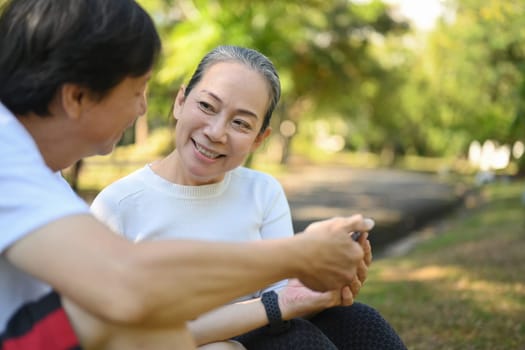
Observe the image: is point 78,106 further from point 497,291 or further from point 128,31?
point 497,291

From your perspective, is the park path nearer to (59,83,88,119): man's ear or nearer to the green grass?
the green grass

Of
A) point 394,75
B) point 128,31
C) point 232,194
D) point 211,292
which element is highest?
point 128,31

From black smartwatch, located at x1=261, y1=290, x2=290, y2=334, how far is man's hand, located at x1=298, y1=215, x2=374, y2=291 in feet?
1.08

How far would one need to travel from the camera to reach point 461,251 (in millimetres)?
7820

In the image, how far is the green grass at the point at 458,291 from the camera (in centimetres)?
396

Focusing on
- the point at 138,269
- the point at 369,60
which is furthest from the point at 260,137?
the point at 369,60

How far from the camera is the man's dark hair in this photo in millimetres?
1318

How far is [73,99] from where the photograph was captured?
4.47ft

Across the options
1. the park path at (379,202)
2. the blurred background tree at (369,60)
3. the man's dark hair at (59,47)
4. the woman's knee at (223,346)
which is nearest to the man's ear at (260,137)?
the woman's knee at (223,346)

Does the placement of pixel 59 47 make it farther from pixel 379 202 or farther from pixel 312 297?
pixel 379 202

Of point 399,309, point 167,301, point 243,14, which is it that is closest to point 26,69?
point 167,301

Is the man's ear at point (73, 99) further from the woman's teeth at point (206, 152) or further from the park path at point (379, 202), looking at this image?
the park path at point (379, 202)

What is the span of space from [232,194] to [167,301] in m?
0.92

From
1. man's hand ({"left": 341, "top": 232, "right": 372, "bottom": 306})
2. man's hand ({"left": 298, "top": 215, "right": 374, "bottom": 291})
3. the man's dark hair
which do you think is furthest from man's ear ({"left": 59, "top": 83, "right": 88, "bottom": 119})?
man's hand ({"left": 341, "top": 232, "right": 372, "bottom": 306})
